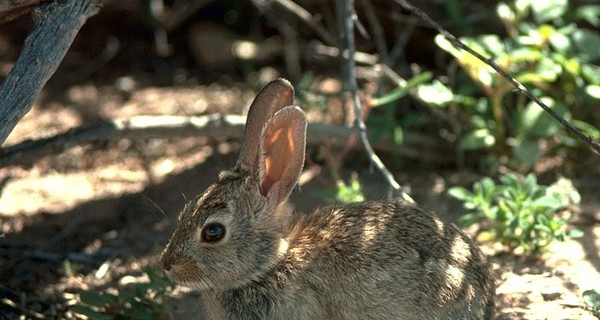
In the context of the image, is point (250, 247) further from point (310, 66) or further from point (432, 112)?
point (310, 66)

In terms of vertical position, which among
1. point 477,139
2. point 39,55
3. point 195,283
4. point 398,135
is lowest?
point 398,135

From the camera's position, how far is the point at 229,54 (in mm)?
8078

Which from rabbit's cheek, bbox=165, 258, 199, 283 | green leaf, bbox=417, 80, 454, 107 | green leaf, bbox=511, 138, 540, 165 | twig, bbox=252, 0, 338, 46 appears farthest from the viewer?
twig, bbox=252, 0, 338, 46

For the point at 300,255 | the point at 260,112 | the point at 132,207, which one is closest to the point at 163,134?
the point at 132,207

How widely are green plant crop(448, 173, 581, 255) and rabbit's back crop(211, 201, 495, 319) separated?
1.62ft

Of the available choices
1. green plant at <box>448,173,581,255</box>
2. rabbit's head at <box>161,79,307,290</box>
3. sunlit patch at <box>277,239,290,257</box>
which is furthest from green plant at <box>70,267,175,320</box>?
green plant at <box>448,173,581,255</box>

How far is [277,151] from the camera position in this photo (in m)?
4.36

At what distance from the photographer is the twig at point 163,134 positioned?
5.04m

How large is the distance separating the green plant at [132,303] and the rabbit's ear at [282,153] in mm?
716

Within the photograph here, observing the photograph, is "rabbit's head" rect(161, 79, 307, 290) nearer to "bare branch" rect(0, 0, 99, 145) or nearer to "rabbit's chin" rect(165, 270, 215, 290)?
"rabbit's chin" rect(165, 270, 215, 290)

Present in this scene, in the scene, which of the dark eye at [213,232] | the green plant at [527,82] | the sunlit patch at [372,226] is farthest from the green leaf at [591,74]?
the dark eye at [213,232]

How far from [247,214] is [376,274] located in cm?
71

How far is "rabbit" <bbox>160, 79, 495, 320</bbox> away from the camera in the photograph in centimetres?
415

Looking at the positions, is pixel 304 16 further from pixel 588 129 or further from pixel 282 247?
pixel 282 247
